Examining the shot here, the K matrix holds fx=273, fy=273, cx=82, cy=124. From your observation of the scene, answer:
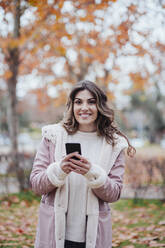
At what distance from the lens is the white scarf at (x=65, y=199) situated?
2006mm

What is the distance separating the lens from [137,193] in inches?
268

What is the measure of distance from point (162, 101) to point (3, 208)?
27.0m

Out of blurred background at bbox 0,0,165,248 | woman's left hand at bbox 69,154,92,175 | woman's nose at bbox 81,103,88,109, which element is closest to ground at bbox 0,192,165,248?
blurred background at bbox 0,0,165,248

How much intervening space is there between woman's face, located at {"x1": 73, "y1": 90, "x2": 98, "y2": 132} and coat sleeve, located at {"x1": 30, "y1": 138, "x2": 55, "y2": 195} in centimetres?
34

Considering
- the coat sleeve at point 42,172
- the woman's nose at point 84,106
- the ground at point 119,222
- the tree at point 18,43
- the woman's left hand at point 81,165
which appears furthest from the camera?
the tree at point 18,43

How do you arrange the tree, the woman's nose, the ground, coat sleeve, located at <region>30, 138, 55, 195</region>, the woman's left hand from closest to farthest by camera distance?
the woman's left hand, coat sleeve, located at <region>30, 138, 55, 195</region>, the woman's nose, the ground, the tree

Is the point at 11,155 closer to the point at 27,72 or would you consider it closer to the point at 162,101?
the point at 27,72

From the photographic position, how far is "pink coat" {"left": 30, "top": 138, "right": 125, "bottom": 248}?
2.01 meters

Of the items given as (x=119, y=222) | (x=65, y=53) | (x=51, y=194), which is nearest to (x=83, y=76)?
(x=65, y=53)

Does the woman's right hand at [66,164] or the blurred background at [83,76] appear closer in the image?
the woman's right hand at [66,164]

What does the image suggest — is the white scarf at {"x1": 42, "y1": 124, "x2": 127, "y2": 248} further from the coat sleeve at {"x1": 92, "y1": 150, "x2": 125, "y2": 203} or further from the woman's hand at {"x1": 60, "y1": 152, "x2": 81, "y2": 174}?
the woman's hand at {"x1": 60, "y1": 152, "x2": 81, "y2": 174}

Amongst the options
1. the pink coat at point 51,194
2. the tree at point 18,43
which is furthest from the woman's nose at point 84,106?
the tree at point 18,43

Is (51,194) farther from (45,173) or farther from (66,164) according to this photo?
(66,164)

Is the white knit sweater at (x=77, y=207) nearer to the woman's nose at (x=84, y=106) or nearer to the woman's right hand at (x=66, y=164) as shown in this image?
the woman's right hand at (x=66, y=164)
